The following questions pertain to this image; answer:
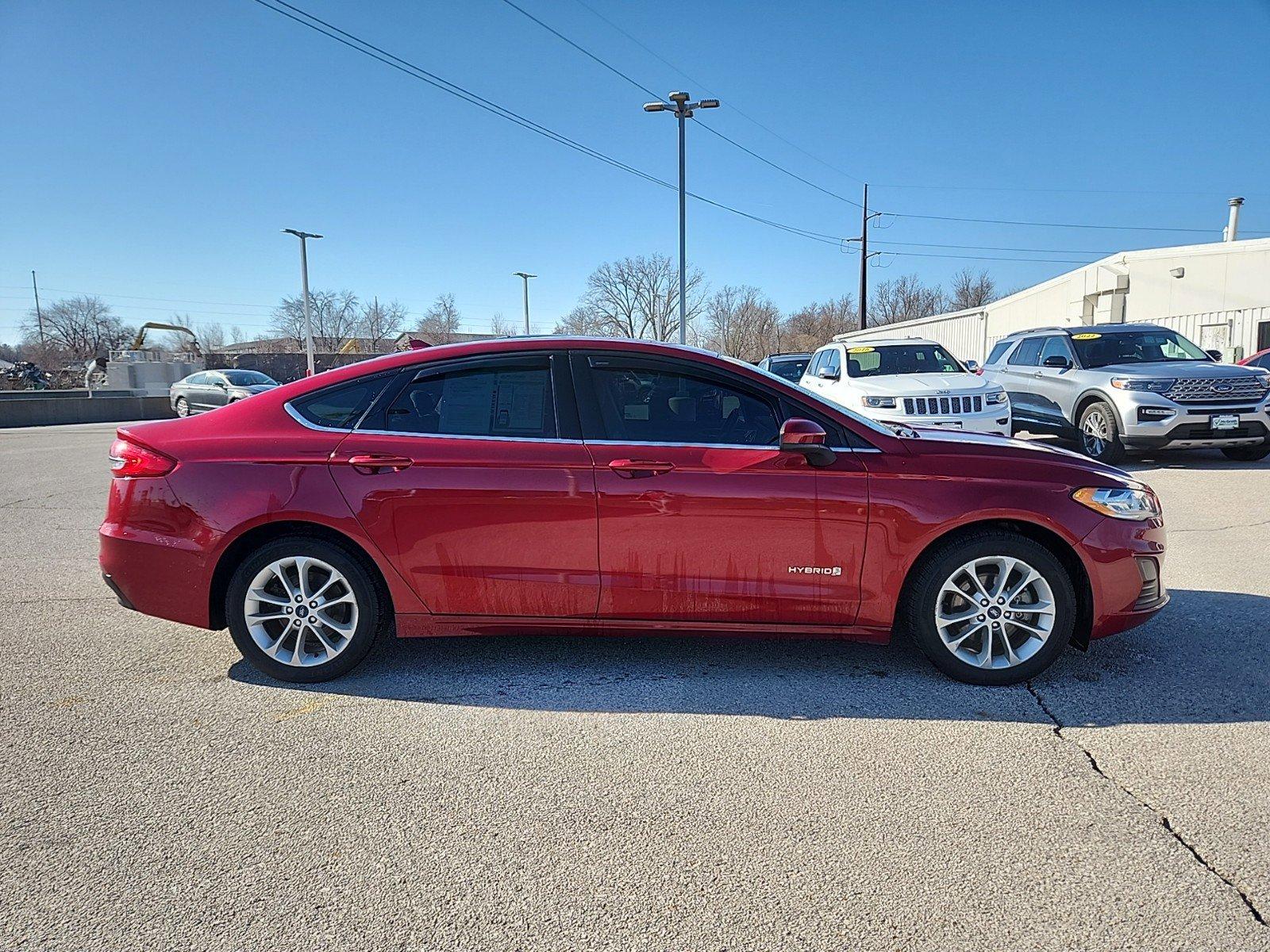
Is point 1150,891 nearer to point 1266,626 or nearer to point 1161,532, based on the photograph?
point 1161,532

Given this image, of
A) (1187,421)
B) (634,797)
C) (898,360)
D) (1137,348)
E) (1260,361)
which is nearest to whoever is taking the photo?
(634,797)

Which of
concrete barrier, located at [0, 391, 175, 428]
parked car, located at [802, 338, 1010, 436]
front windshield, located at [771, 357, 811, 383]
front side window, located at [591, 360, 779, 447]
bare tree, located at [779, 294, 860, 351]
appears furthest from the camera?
bare tree, located at [779, 294, 860, 351]

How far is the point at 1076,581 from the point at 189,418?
4.38 meters

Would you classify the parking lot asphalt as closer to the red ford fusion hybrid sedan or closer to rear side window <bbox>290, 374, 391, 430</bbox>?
the red ford fusion hybrid sedan

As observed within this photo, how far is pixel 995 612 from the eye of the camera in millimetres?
3656

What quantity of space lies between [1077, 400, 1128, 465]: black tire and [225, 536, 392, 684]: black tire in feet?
30.9

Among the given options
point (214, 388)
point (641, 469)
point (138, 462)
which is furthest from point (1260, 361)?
point (214, 388)

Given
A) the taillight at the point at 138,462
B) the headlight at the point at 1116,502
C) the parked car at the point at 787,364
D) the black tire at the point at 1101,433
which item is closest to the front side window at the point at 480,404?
the taillight at the point at 138,462

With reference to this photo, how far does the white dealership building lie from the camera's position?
2069 cm

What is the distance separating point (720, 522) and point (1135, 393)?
8.68 meters

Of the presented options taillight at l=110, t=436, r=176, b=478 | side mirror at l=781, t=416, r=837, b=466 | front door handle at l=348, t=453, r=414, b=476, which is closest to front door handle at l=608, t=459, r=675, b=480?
side mirror at l=781, t=416, r=837, b=466

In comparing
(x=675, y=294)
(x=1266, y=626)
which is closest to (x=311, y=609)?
(x=1266, y=626)

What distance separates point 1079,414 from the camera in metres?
10.9

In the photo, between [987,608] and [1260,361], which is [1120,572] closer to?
[987,608]
